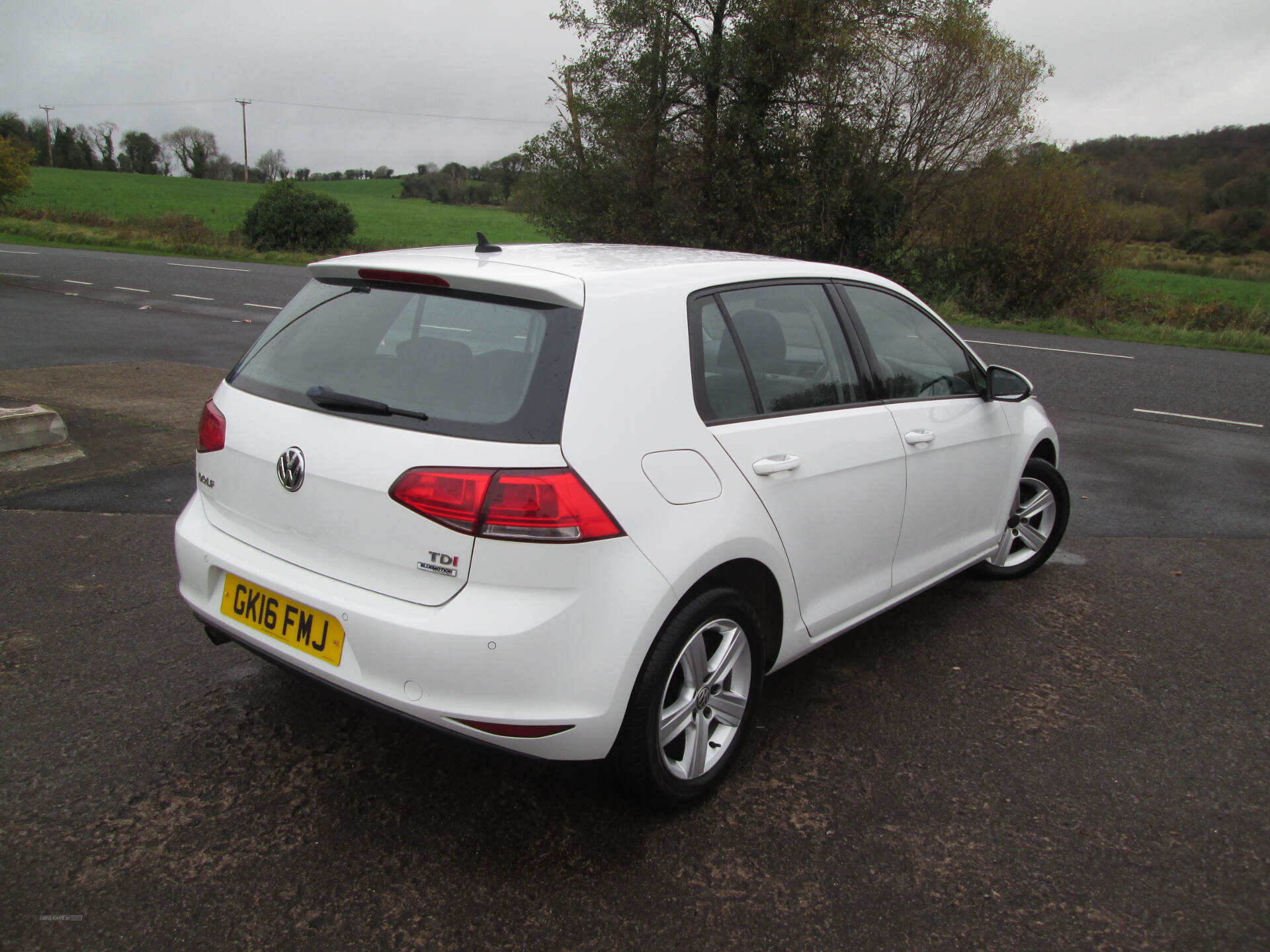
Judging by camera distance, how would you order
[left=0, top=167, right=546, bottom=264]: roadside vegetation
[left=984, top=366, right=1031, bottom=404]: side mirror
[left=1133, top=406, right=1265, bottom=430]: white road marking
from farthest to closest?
[left=0, top=167, right=546, bottom=264]: roadside vegetation < [left=1133, top=406, right=1265, bottom=430]: white road marking < [left=984, top=366, right=1031, bottom=404]: side mirror

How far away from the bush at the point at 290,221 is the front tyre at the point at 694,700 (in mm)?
33961

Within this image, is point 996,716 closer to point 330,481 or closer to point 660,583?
point 660,583

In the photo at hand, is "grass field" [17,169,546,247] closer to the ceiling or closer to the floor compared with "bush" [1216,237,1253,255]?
closer to the floor

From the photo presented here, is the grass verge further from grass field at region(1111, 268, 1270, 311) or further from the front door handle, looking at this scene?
the front door handle

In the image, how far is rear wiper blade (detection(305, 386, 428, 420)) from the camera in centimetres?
249

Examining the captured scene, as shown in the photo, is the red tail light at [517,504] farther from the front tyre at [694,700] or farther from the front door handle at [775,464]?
the front door handle at [775,464]

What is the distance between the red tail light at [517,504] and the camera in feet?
7.51

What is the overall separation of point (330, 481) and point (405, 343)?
0.46m

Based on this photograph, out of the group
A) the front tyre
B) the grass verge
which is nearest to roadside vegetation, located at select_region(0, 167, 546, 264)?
the front tyre

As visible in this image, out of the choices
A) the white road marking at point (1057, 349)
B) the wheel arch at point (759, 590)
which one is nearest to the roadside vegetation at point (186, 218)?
the wheel arch at point (759, 590)

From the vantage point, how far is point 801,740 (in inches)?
128

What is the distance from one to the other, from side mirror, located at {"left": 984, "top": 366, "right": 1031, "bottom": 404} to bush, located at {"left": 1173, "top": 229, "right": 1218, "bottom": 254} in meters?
61.4

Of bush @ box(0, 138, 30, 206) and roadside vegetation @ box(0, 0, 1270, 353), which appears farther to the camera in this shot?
roadside vegetation @ box(0, 0, 1270, 353)

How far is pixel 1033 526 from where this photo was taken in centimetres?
488
